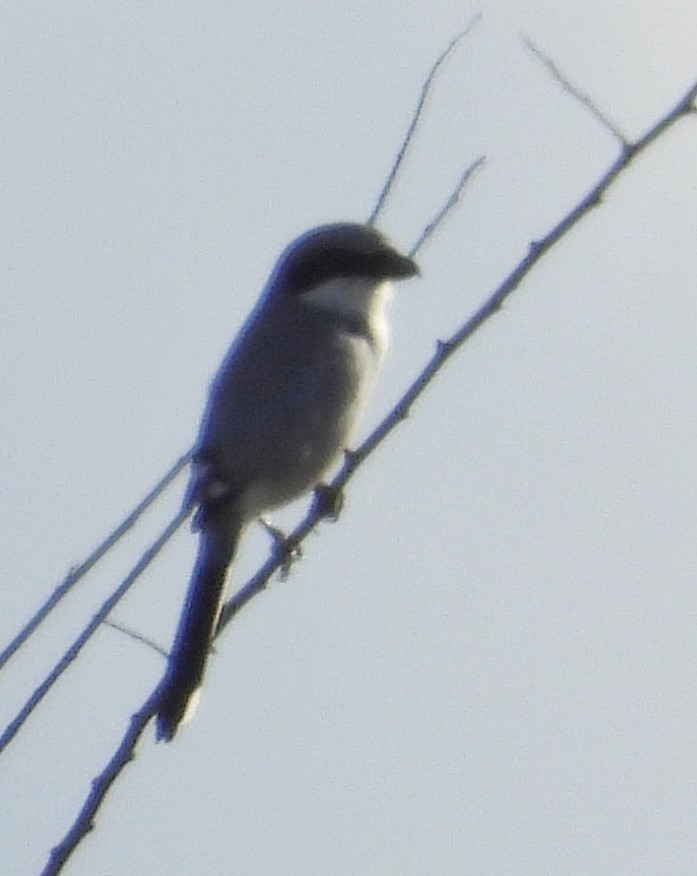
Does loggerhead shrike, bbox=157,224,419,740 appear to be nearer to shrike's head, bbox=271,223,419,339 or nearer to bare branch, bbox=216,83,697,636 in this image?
shrike's head, bbox=271,223,419,339

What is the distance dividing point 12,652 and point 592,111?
133 centimetres

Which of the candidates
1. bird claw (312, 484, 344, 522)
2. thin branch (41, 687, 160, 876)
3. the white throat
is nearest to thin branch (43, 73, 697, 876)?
thin branch (41, 687, 160, 876)

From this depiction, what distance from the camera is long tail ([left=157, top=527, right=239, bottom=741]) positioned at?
3.58 meters

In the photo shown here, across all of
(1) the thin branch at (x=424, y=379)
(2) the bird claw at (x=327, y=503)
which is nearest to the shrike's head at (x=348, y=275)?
(2) the bird claw at (x=327, y=503)

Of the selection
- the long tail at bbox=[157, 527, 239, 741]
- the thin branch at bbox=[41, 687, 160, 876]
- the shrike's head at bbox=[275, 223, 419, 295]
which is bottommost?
the thin branch at bbox=[41, 687, 160, 876]

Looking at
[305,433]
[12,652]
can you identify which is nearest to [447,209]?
[12,652]

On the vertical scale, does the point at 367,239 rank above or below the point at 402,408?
above

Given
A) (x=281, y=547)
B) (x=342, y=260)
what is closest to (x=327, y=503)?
(x=281, y=547)

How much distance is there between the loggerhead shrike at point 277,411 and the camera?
4109 mm

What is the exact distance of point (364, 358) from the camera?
14.6 feet

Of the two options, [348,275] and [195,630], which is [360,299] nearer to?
[348,275]

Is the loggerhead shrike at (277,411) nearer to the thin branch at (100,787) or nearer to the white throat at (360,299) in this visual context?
the white throat at (360,299)

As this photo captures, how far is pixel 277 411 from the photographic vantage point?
167 inches

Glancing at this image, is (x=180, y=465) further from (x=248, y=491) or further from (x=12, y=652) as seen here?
(x=248, y=491)
